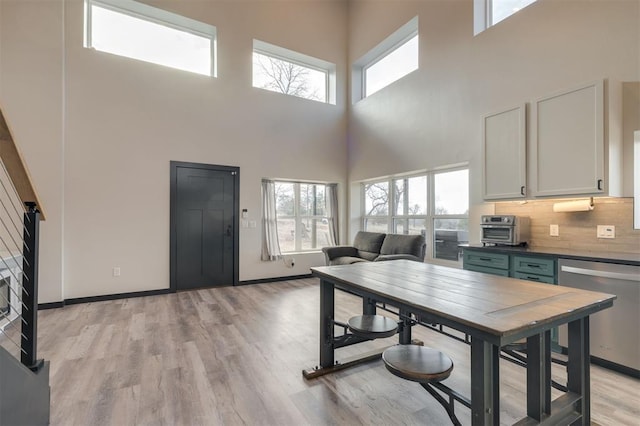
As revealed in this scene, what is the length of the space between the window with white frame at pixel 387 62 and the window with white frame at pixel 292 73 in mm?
572

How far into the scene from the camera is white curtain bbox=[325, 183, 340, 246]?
630 centimetres

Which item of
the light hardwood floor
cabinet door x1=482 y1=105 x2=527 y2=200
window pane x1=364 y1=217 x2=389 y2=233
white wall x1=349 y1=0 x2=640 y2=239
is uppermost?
white wall x1=349 y1=0 x2=640 y2=239

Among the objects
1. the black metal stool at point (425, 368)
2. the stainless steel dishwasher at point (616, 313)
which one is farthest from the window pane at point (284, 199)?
the stainless steel dishwasher at point (616, 313)

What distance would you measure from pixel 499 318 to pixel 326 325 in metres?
1.43

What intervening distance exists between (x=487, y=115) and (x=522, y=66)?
0.64m

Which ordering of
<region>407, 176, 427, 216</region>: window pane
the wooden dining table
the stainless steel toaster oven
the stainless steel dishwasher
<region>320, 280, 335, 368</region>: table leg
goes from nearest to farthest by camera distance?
1. the wooden dining table
2. the stainless steel dishwasher
3. <region>320, 280, 335, 368</region>: table leg
4. the stainless steel toaster oven
5. <region>407, 176, 427, 216</region>: window pane

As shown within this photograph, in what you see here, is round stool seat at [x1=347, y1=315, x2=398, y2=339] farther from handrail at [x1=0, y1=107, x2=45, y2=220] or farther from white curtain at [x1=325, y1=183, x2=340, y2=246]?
white curtain at [x1=325, y1=183, x2=340, y2=246]

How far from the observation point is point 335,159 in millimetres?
Answer: 6289

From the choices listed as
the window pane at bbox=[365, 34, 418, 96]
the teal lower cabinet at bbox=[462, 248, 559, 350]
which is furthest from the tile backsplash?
the window pane at bbox=[365, 34, 418, 96]

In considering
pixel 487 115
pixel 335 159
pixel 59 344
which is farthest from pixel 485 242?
pixel 59 344

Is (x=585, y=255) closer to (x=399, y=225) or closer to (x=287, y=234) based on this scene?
(x=399, y=225)

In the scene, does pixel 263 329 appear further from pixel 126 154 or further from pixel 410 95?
pixel 410 95

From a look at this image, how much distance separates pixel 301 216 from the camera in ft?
20.0

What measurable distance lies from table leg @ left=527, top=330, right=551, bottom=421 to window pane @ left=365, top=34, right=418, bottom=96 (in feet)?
15.2
